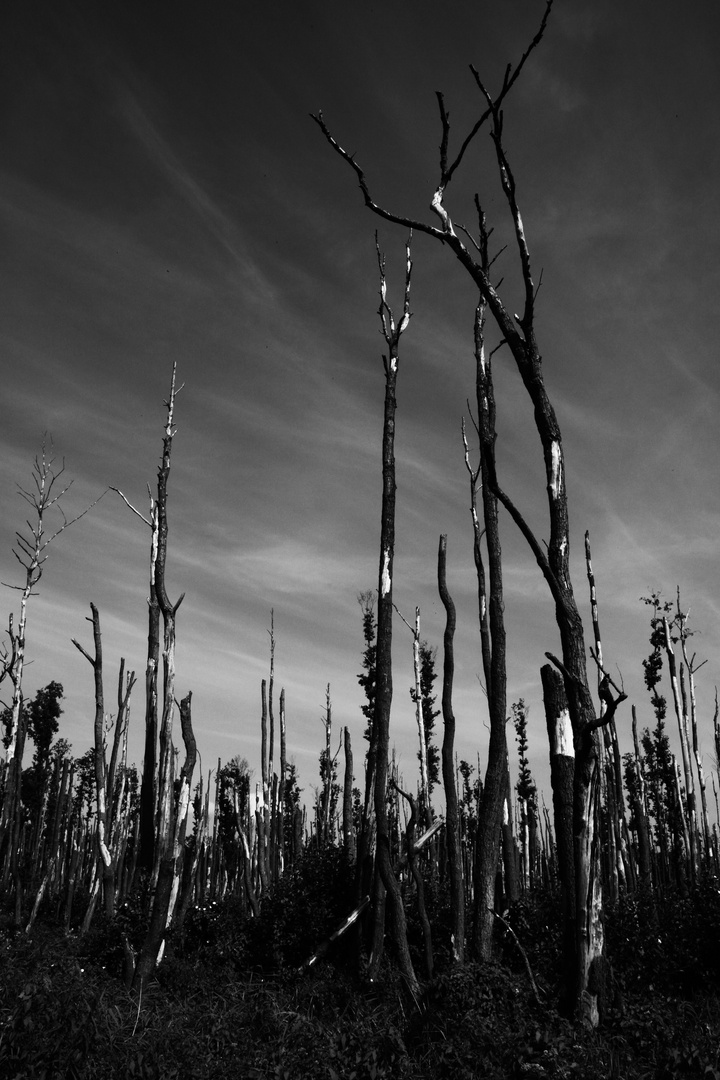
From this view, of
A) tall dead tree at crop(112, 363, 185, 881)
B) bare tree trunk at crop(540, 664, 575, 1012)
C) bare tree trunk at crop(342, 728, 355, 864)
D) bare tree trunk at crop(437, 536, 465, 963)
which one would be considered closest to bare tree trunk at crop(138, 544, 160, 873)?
tall dead tree at crop(112, 363, 185, 881)

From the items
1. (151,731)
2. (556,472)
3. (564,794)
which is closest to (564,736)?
(564,794)

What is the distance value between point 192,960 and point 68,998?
16.3 ft

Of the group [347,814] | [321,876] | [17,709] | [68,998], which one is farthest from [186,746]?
[347,814]

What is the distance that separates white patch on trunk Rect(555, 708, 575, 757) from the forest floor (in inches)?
70.6

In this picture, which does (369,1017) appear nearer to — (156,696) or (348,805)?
(156,696)

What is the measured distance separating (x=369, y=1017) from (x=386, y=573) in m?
6.06

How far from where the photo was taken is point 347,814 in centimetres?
2167

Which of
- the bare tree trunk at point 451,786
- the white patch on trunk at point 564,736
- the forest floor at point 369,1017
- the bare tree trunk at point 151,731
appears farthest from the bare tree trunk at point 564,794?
the bare tree trunk at point 151,731

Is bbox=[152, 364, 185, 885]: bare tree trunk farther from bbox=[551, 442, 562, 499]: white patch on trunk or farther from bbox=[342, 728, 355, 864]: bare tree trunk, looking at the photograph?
bbox=[551, 442, 562, 499]: white patch on trunk

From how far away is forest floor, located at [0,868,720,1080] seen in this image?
592 centimetres

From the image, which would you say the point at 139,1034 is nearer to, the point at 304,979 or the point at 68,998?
the point at 68,998

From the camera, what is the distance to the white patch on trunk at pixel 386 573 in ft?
39.5

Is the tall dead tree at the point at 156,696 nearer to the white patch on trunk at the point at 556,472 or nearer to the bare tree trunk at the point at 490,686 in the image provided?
the bare tree trunk at the point at 490,686

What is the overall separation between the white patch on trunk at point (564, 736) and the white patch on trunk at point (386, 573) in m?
6.29
